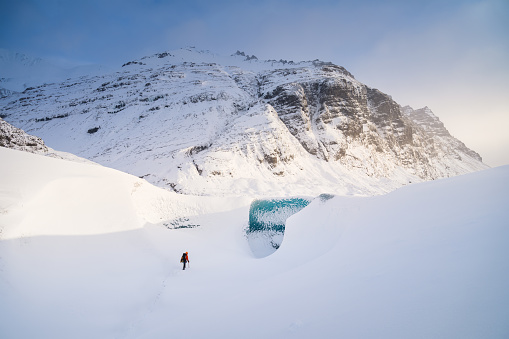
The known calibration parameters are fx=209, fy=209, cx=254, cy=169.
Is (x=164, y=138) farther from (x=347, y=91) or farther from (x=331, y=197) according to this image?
(x=347, y=91)

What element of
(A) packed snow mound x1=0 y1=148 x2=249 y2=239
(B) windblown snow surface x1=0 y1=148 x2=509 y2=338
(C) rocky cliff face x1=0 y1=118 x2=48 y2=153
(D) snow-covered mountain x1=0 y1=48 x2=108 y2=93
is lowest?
(B) windblown snow surface x1=0 y1=148 x2=509 y2=338

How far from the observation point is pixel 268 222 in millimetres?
20250

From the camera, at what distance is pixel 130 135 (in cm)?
5003

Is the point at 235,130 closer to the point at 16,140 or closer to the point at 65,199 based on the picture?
the point at 16,140

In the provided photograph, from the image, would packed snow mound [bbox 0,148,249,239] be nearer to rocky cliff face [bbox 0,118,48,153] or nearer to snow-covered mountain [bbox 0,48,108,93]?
rocky cliff face [bbox 0,118,48,153]

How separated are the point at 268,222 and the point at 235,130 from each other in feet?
108

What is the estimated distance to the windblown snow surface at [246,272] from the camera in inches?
85.6

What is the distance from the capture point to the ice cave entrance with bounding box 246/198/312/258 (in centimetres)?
1812

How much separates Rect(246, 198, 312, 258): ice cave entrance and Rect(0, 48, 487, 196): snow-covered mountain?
1401 cm

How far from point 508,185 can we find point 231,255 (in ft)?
42.6

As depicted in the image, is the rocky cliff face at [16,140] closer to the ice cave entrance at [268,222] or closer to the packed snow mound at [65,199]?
the packed snow mound at [65,199]

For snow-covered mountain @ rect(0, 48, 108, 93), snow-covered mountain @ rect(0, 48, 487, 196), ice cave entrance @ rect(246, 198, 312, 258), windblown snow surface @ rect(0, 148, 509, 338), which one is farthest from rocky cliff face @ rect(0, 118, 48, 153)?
snow-covered mountain @ rect(0, 48, 108, 93)

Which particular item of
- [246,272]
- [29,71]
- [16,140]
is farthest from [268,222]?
[29,71]

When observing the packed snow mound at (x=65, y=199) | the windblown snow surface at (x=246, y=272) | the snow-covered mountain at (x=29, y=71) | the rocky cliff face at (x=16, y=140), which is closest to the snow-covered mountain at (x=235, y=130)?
the rocky cliff face at (x=16, y=140)
